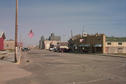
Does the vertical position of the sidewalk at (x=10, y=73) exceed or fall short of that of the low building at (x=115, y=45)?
it falls short

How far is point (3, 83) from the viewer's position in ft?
38.9

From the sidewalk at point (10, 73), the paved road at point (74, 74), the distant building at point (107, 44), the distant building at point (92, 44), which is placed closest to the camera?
the paved road at point (74, 74)

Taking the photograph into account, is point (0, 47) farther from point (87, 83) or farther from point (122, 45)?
point (87, 83)

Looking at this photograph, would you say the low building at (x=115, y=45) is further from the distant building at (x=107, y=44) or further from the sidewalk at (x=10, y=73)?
the sidewalk at (x=10, y=73)

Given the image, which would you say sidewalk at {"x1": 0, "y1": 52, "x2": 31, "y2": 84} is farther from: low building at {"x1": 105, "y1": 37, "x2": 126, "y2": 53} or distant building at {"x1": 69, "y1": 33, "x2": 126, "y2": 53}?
low building at {"x1": 105, "y1": 37, "x2": 126, "y2": 53}

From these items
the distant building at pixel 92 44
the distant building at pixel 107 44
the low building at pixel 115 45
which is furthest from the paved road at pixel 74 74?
the low building at pixel 115 45

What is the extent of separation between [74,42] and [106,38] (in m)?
30.0

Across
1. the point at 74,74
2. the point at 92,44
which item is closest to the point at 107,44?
the point at 92,44

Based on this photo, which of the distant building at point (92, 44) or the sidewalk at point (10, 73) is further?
the distant building at point (92, 44)

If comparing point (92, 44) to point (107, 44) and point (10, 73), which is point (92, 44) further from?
point (10, 73)

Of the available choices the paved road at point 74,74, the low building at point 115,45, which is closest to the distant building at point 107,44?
the low building at point 115,45

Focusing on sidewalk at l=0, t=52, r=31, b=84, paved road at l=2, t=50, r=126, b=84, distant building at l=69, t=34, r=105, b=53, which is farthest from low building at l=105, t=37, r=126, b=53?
sidewalk at l=0, t=52, r=31, b=84

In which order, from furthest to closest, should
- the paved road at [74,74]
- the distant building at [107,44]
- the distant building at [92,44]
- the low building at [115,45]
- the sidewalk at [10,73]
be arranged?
1. the low building at [115,45]
2. the distant building at [92,44]
3. the distant building at [107,44]
4. the sidewalk at [10,73]
5. the paved road at [74,74]

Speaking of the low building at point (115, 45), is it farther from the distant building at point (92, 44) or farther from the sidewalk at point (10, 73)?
the sidewalk at point (10, 73)
